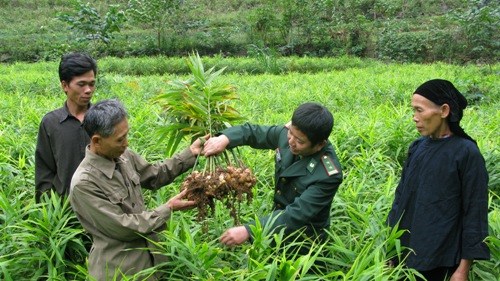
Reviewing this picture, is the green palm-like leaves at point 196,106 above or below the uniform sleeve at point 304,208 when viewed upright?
above

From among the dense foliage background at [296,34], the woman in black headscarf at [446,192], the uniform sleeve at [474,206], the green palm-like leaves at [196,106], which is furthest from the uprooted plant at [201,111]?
the dense foliage background at [296,34]

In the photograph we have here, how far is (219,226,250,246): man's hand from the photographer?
7.97 feet

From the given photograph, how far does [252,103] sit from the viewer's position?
6.69m

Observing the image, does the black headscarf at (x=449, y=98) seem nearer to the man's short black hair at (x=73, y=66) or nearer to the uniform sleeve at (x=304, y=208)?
the uniform sleeve at (x=304, y=208)

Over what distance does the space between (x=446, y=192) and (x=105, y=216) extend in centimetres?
165

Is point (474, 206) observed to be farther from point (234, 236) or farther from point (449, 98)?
point (234, 236)

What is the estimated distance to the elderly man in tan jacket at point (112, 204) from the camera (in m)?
2.28

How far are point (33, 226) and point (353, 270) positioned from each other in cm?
203

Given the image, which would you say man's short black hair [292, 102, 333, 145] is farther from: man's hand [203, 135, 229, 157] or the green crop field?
the green crop field

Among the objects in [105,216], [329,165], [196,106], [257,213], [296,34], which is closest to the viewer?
[105,216]

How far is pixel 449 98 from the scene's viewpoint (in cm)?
246

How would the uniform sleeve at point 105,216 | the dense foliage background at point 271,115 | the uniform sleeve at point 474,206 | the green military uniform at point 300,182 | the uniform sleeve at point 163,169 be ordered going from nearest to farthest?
1. the uniform sleeve at point 105,216
2. the uniform sleeve at point 474,206
3. the green military uniform at point 300,182
4. the dense foliage background at point 271,115
5. the uniform sleeve at point 163,169

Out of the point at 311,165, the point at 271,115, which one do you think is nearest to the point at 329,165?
the point at 311,165

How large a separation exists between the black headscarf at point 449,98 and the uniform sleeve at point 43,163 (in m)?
2.10
